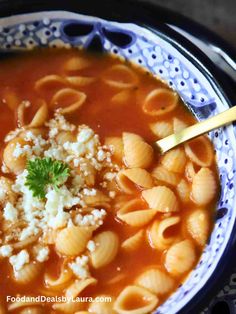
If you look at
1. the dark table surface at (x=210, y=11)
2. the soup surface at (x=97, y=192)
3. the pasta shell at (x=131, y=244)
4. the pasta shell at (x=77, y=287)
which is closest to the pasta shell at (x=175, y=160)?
the soup surface at (x=97, y=192)

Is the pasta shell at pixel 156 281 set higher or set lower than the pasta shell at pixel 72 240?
lower

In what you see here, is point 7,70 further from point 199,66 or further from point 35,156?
point 199,66

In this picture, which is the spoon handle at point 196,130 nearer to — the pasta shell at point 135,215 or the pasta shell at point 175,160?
the pasta shell at point 175,160

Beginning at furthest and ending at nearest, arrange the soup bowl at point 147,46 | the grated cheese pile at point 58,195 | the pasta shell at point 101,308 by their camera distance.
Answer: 1. the soup bowl at point 147,46
2. the grated cheese pile at point 58,195
3. the pasta shell at point 101,308

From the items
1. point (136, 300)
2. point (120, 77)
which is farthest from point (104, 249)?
point (120, 77)

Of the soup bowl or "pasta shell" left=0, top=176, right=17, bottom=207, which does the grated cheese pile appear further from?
the soup bowl

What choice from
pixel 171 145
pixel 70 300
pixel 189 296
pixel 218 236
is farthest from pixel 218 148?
pixel 70 300
